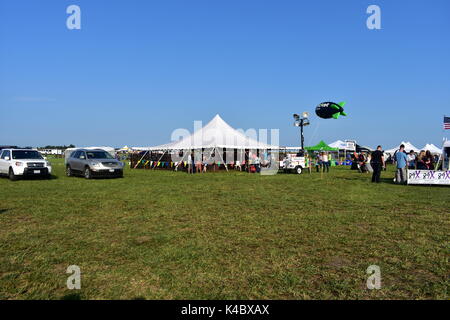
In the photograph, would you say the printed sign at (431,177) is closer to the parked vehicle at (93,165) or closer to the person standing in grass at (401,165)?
the person standing in grass at (401,165)

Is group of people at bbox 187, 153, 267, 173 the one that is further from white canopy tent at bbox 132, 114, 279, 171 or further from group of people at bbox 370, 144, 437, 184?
group of people at bbox 370, 144, 437, 184

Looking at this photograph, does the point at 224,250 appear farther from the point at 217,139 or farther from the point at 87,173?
the point at 217,139

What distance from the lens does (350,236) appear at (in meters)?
5.77

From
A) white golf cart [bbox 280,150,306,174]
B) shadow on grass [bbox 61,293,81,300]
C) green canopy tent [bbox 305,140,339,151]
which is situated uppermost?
green canopy tent [bbox 305,140,339,151]

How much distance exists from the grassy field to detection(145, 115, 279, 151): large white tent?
16.8 m

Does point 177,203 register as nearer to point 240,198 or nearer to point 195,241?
point 240,198

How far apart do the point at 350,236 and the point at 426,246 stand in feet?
3.70

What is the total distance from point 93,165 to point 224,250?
15.0 meters

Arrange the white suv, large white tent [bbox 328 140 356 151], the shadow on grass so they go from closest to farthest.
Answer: the shadow on grass → the white suv → large white tent [bbox 328 140 356 151]

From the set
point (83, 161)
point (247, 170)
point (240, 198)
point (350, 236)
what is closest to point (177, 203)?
point (240, 198)

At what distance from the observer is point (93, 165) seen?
59.5 feet

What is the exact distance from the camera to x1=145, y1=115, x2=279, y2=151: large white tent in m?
25.8

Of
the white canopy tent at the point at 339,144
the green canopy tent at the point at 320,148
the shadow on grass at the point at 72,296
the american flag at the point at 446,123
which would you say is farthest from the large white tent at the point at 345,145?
the shadow on grass at the point at 72,296

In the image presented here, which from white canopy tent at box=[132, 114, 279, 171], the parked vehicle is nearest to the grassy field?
the parked vehicle
